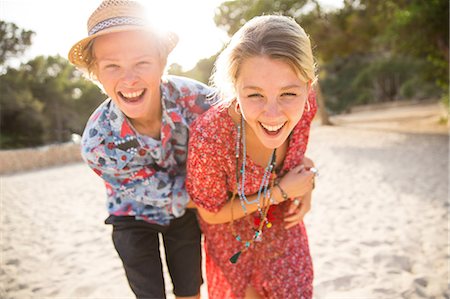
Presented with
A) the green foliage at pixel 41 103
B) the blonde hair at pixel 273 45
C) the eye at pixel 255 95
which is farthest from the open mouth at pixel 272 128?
the green foliage at pixel 41 103

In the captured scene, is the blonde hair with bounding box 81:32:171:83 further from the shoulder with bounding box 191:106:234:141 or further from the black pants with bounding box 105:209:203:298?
the black pants with bounding box 105:209:203:298

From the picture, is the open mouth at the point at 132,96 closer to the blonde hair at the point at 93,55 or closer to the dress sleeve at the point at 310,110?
the blonde hair at the point at 93,55

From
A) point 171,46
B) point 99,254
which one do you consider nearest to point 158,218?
point 171,46

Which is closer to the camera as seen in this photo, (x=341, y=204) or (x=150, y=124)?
(x=150, y=124)

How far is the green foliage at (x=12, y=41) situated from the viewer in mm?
17688

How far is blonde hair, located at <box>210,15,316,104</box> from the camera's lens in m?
1.49

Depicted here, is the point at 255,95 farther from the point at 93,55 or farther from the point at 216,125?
the point at 93,55

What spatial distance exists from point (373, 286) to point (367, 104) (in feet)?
91.7

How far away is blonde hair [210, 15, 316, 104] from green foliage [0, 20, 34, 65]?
763 inches

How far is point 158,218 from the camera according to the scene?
2.04 meters

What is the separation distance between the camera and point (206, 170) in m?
1.73

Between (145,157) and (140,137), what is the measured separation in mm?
120

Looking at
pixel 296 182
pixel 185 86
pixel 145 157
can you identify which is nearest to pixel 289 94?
pixel 296 182

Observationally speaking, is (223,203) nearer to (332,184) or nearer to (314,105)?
(314,105)
